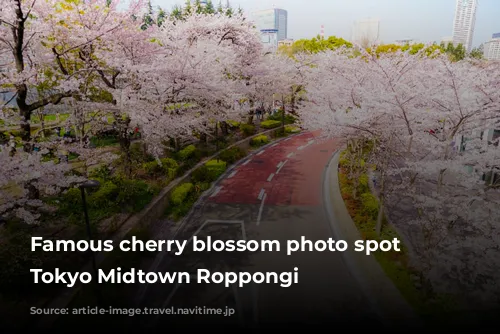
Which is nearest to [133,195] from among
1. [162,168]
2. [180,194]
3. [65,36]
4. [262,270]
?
[180,194]

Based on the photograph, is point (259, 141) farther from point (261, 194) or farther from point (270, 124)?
point (261, 194)

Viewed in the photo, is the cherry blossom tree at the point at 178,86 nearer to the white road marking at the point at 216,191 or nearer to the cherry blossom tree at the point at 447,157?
the white road marking at the point at 216,191

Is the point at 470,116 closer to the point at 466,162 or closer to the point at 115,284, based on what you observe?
the point at 466,162

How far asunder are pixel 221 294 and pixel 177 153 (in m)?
10.9

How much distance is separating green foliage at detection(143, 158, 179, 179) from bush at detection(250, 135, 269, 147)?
929cm

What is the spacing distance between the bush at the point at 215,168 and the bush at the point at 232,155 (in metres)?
1.04

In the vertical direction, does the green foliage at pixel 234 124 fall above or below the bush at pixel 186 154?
above

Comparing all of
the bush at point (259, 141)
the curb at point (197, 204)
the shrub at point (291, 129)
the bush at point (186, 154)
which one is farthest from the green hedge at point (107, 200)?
the shrub at point (291, 129)

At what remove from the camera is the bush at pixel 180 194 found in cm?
1333

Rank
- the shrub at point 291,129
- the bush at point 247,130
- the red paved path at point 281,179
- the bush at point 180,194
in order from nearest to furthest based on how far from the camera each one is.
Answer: the bush at point 180,194
the red paved path at point 281,179
the bush at point 247,130
the shrub at point 291,129

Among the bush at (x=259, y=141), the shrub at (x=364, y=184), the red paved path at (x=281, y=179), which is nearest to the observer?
the shrub at (x=364, y=184)

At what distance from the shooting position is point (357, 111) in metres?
9.98

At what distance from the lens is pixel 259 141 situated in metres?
24.3

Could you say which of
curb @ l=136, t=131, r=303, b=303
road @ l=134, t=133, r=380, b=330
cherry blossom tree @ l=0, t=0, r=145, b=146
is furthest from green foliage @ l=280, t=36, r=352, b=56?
cherry blossom tree @ l=0, t=0, r=145, b=146
